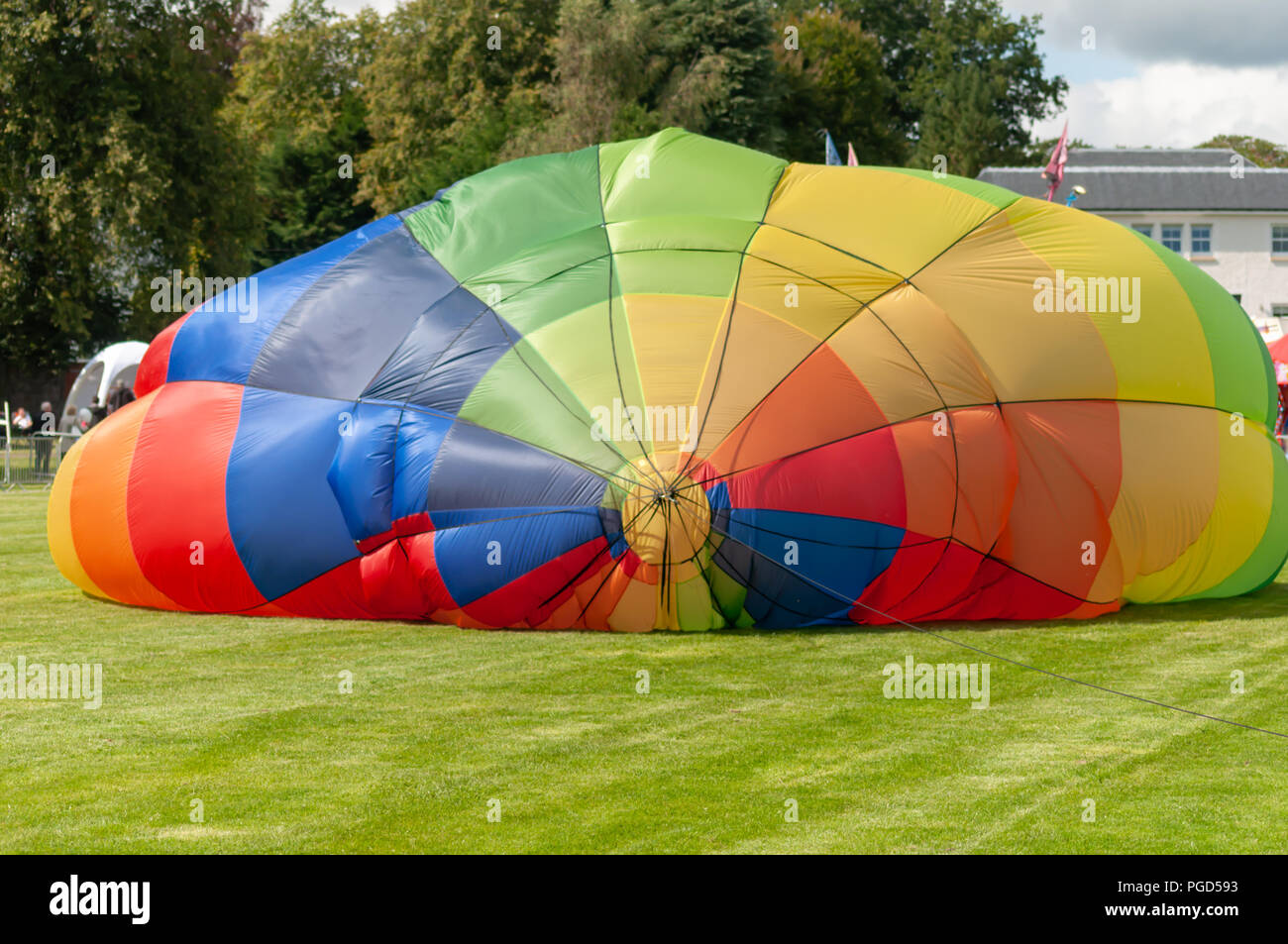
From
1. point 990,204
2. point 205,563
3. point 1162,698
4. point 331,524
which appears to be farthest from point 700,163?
point 1162,698

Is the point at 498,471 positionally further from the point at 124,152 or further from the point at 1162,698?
the point at 124,152

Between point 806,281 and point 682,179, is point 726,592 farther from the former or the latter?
point 682,179

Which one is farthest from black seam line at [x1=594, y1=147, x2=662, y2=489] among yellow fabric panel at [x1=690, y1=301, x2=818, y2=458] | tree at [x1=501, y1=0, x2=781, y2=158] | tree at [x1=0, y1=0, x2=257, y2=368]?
tree at [x1=501, y1=0, x2=781, y2=158]

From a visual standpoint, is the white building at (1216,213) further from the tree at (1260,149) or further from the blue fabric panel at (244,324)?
the blue fabric panel at (244,324)

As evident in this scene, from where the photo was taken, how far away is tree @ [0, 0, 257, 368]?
39000 mm

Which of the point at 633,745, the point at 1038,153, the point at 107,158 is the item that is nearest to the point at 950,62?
the point at 1038,153

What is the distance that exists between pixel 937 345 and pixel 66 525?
7068 millimetres

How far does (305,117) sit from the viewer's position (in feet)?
208

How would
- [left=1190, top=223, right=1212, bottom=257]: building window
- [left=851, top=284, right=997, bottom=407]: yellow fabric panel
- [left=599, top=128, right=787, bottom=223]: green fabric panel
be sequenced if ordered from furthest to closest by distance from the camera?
[left=1190, top=223, right=1212, bottom=257]: building window, [left=599, top=128, right=787, bottom=223]: green fabric panel, [left=851, top=284, right=997, bottom=407]: yellow fabric panel

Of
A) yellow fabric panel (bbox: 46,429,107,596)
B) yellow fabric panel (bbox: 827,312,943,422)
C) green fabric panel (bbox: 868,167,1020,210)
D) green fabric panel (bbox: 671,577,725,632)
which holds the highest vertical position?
green fabric panel (bbox: 868,167,1020,210)

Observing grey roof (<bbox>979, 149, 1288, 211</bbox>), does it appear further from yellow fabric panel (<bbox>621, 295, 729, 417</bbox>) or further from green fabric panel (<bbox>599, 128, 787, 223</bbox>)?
yellow fabric panel (<bbox>621, 295, 729, 417</bbox>)

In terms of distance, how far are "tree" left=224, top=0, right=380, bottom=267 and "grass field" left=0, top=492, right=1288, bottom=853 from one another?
1914 inches

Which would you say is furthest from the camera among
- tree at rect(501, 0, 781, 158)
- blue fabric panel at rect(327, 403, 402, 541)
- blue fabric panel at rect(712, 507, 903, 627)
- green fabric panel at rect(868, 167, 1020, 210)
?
tree at rect(501, 0, 781, 158)

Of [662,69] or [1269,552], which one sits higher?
[662,69]
